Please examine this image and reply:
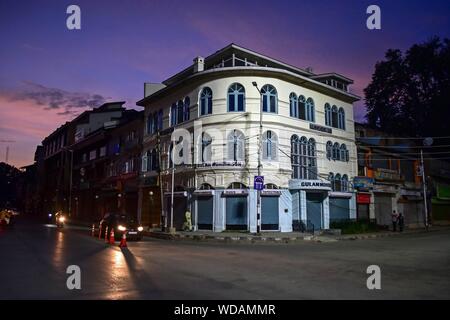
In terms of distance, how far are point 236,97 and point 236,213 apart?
8.60m

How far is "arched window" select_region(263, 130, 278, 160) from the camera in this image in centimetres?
2731

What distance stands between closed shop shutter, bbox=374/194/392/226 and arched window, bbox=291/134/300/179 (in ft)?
37.0

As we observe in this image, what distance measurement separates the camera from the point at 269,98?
91.4 ft

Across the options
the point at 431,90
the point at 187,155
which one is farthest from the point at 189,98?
the point at 431,90

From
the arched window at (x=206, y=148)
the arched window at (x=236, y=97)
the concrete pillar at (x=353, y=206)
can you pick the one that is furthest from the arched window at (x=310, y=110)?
the arched window at (x=206, y=148)

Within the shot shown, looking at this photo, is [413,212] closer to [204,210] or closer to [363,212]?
[363,212]

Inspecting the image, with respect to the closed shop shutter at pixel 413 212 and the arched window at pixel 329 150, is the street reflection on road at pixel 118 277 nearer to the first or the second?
the arched window at pixel 329 150

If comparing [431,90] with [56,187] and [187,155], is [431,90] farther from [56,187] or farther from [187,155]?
[56,187]

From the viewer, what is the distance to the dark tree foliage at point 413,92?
47.8 meters

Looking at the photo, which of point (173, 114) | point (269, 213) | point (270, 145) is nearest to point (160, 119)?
point (173, 114)

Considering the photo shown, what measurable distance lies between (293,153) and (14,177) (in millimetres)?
107225

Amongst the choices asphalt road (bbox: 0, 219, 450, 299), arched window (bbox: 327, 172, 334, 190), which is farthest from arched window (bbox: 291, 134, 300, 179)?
asphalt road (bbox: 0, 219, 450, 299)

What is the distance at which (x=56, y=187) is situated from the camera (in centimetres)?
6688

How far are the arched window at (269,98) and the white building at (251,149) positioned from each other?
8cm
